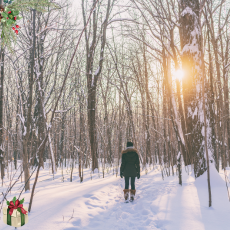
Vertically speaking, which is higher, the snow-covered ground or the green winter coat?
the green winter coat

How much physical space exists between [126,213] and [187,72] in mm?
3794

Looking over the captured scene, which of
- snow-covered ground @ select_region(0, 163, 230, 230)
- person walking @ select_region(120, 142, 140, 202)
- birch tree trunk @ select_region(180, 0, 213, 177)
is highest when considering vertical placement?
birch tree trunk @ select_region(180, 0, 213, 177)

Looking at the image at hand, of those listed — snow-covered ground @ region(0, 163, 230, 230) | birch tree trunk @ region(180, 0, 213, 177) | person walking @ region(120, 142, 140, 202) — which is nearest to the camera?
snow-covered ground @ region(0, 163, 230, 230)

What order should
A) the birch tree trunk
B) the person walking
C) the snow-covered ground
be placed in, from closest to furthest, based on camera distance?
the snow-covered ground, the person walking, the birch tree trunk

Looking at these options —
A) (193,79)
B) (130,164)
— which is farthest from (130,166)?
(193,79)

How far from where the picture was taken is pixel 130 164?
15.4 ft

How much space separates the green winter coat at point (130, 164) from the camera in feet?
15.3

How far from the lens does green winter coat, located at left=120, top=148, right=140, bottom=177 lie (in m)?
4.66

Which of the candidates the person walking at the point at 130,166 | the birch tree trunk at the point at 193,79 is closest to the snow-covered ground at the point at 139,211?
the person walking at the point at 130,166

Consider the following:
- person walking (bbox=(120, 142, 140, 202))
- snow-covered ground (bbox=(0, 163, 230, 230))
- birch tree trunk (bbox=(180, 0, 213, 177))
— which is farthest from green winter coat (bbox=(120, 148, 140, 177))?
birch tree trunk (bbox=(180, 0, 213, 177))

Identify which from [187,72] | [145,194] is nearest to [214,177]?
[145,194]

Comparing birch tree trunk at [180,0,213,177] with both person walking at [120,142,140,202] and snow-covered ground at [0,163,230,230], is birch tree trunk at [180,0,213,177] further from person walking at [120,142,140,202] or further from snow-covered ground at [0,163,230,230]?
person walking at [120,142,140,202]

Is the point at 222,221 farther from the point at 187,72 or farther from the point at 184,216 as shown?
the point at 187,72

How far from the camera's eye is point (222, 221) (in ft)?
8.93
